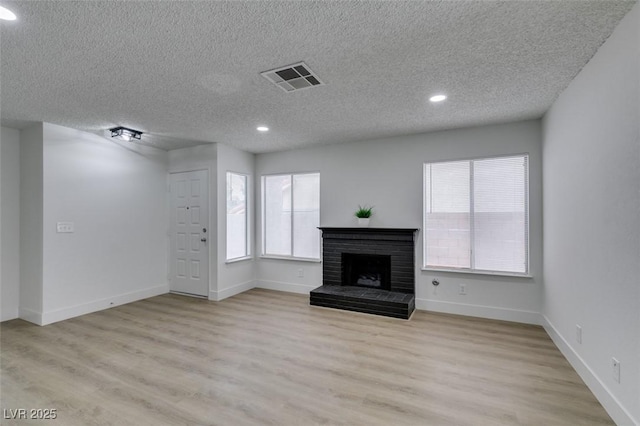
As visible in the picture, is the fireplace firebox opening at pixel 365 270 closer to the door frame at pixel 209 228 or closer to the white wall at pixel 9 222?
the door frame at pixel 209 228

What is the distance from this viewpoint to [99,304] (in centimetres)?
426

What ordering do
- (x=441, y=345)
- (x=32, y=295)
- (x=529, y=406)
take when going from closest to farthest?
(x=529, y=406) < (x=441, y=345) < (x=32, y=295)

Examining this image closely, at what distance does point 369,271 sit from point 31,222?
465 centimetres

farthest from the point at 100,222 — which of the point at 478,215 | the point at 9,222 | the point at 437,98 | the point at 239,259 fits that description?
the point at 478,215

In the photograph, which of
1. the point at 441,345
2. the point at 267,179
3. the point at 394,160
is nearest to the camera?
the point at 441,345

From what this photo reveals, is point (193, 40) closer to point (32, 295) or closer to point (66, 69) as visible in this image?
point (66, 69)

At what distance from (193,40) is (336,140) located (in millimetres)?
2905

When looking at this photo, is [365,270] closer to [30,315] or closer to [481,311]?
[481,311]

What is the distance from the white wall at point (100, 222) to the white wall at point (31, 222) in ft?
0.29

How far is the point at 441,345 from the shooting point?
313cm

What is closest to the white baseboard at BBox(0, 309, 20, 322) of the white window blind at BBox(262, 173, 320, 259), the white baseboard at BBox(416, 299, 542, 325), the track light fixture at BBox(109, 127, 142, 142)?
the track light fixture at BBox(109, 127, 142, 142)

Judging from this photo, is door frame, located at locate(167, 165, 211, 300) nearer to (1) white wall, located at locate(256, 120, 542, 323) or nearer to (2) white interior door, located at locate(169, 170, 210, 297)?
(2) white interior door, located at locate(169, 170, 210, 297)

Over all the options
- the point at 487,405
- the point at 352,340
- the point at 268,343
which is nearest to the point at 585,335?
the point at 487,405

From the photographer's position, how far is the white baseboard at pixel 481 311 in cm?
371
